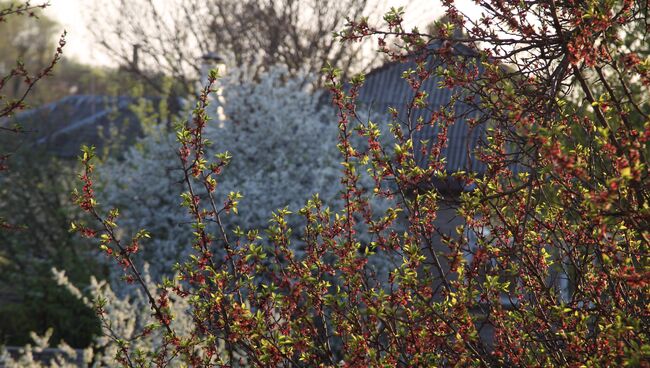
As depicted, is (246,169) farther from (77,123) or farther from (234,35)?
(77,123)

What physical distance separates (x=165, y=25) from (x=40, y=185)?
8544 millimetres

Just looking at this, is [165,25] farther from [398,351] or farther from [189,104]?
[398,351]

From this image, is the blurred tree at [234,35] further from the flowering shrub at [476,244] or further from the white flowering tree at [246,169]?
the flowering shrub at [476,244]

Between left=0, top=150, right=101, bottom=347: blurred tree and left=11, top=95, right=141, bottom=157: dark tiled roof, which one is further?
left=11, top=95, right=141, bottom=157: dark tiled roof

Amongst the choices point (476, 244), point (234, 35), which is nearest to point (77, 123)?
point (234, 35)

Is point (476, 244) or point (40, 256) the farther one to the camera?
point (40, 256)

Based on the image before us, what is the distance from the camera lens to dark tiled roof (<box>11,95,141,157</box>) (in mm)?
19111

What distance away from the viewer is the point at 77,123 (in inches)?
1308

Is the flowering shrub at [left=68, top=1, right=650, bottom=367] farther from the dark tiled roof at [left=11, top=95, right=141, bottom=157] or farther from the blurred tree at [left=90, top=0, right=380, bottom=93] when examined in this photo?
the blurred tree at [left=90, top=0, right=380, bottom=93]

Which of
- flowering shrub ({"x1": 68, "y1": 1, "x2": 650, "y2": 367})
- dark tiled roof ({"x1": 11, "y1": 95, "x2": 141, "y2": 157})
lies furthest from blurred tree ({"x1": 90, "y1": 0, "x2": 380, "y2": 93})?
flowering shrub ({"x1": 68, "y1": 1, "x2": 650, "y2": 367})

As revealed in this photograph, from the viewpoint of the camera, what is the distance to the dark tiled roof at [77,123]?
19.1m

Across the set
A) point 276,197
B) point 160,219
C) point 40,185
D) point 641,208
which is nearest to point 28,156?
point 40,185

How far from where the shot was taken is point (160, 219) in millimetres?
12078

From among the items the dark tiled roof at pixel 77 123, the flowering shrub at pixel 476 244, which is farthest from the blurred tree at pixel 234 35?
the flowering shrub at pixel 476 244
